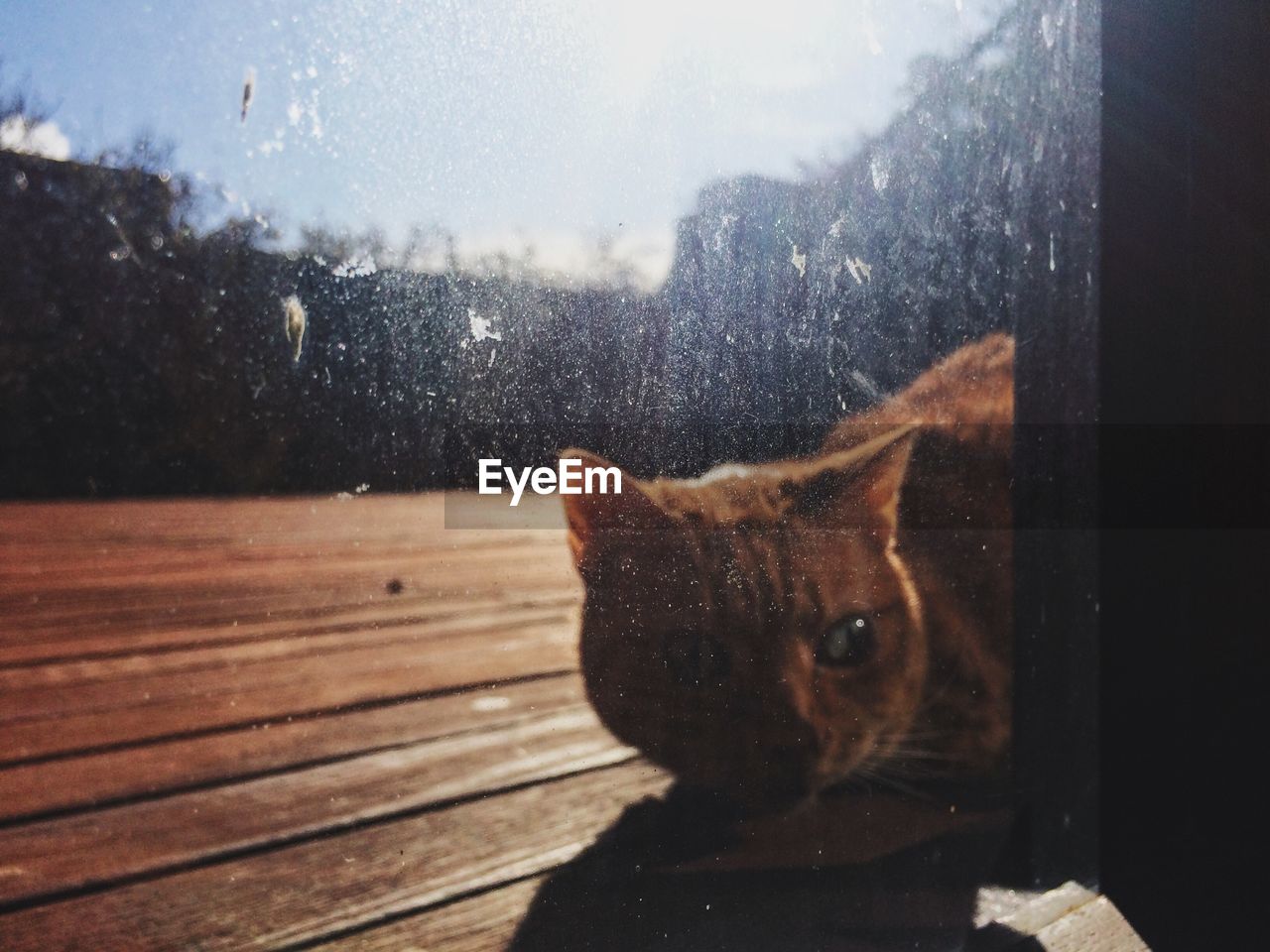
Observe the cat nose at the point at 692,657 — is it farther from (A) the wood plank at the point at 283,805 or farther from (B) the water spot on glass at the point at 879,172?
(B) the water spot on glass at the point at 879,172

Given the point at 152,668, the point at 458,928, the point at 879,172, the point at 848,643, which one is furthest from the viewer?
the point at 848,643

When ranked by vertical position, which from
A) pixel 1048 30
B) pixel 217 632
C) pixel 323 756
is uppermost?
pixel 1048 30

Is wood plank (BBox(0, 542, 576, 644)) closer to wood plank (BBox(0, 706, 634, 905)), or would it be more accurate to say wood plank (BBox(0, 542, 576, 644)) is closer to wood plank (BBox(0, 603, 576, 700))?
wood plank (BBox(0, 603, 576, 700))

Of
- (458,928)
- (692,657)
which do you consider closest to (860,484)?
(692,657)

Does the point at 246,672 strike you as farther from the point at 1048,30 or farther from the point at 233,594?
the point at 1048,30

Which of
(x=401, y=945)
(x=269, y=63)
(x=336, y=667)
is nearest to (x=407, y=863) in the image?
(x=401, y=945)

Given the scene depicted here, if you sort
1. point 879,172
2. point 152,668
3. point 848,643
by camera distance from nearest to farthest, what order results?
point 152,668 < point 879,172 < point 848,643

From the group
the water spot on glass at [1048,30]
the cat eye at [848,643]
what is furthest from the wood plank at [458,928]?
the water spot on glass at [1048,30]

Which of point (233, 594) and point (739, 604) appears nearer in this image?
point (233, 594)
